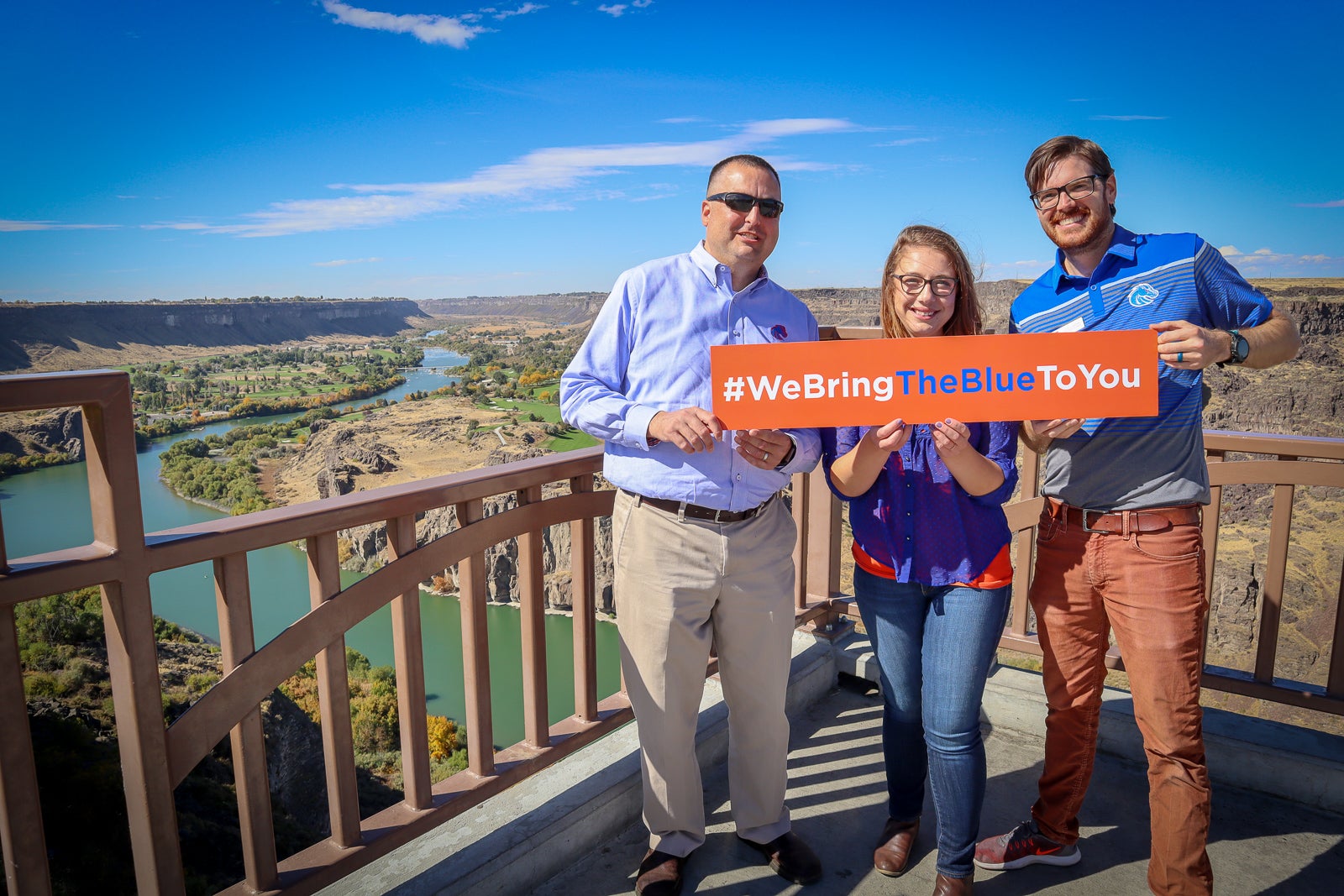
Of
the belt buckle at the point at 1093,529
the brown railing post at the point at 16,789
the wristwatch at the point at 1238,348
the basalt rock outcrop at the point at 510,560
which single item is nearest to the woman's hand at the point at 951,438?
the belt buckle at the point at 1093,529

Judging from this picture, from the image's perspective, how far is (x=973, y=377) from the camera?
2.18 metres

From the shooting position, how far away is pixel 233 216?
169 metres

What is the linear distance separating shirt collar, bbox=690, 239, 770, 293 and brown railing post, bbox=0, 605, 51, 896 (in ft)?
6.43

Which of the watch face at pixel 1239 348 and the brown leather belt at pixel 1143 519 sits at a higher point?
the watch face at pixel 1239 348

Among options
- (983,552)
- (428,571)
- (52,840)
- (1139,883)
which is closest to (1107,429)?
(983,552)

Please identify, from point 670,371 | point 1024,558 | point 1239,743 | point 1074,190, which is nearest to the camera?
point 1074,190

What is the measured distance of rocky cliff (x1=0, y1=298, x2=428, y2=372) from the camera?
5644cm

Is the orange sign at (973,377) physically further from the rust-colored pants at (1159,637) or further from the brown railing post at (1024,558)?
the brown railing post at (1024,558)

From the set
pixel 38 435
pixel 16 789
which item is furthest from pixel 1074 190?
pixel 38 435

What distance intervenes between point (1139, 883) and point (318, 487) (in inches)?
3102

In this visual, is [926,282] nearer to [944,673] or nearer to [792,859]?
[944,673]

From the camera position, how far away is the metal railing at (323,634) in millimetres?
1706

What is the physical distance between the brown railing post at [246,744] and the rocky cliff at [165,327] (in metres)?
30.7

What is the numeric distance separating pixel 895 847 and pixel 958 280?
192 cm
